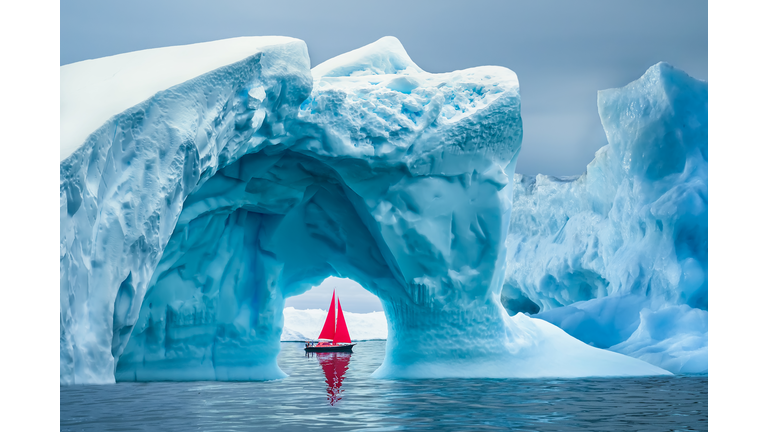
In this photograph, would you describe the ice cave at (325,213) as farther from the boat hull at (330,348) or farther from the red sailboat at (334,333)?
the boat hull at (330,348)

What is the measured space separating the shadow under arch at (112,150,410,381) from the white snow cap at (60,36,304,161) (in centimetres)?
207

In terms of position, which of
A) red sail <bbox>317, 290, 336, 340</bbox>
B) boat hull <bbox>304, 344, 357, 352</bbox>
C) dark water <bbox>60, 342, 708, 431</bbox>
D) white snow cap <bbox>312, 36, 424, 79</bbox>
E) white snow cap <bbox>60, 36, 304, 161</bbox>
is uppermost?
white snow cap <bbox>312, 36, 424, 79</bbox>

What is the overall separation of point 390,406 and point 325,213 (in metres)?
5.54

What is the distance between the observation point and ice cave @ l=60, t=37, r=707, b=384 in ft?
A: 21.7

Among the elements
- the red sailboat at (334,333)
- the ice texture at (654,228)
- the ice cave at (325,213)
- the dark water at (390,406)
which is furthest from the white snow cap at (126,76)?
the red sailboat at (334,333)

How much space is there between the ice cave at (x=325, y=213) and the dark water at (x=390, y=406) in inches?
27.6

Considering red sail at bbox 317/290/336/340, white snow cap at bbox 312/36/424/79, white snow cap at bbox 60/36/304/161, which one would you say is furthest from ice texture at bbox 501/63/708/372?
red sail at bbox 317/290/336/340

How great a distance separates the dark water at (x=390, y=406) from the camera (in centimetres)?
561

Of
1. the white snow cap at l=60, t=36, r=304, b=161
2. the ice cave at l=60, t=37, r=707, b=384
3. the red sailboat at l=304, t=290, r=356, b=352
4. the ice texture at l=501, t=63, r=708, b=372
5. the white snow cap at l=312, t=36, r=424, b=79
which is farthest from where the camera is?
the red sailboat at l=304, t=290, r=356, b=352

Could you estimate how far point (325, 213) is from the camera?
12.0 m

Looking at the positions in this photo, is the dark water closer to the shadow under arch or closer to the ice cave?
the ice cave

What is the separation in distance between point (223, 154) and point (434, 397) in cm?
397

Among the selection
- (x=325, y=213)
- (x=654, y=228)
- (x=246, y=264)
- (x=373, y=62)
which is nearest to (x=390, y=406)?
(x=246, y=264)
